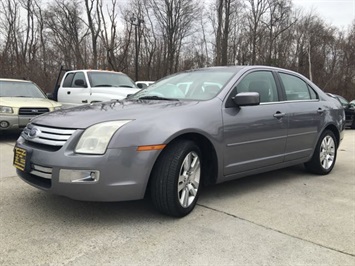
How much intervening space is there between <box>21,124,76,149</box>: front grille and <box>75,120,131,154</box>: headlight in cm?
14

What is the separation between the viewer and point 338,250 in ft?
9.62

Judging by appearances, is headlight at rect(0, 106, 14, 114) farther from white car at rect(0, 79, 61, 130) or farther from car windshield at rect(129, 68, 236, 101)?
car windshield at rect(129, 68, 236, 101)

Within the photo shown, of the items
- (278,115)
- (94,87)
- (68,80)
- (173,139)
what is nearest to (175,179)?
(173,139)

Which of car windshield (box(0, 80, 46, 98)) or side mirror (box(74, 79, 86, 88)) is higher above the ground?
side mirror (box(74, 79, 86, 88))

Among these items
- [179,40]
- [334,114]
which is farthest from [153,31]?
[334,114]

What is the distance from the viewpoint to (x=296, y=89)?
16.8ft

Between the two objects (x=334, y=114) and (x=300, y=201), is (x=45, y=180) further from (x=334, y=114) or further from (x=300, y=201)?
(x=334, y=114)

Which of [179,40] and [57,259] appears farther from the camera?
[179,40]

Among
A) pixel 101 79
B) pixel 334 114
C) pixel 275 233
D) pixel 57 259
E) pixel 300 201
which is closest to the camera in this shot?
pixel 57 259

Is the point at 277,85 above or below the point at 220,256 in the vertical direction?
above

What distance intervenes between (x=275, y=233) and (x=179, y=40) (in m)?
31.6

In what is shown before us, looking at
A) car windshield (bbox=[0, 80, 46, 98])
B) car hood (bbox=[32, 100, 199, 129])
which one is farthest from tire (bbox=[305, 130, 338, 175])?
car windshield (bbox=[0, 80, 46, 98])

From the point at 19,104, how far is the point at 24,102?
0.23 meters

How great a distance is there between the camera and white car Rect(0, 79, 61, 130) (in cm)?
795
